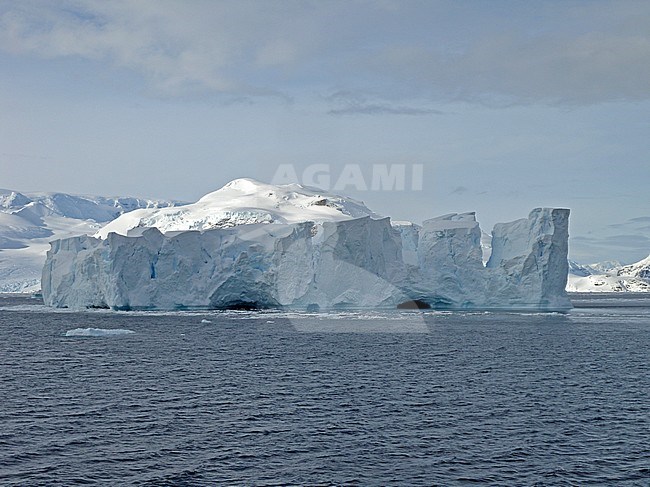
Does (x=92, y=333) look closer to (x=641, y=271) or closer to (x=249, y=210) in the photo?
(x=249, y=210)

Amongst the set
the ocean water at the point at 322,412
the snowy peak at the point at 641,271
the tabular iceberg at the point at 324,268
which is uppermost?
the snowy peak at the point at 641,271

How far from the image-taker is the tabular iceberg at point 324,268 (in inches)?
2076

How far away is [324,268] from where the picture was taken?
53.3 m

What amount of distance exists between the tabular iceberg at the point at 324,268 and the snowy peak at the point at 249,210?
34.1m

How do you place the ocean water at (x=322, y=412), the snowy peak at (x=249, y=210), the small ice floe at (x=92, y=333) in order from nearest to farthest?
the ocean water at (x=322, y=412) → the small ice floe at (x=92, y=333) → the snowy peak at (x=249, y=210)

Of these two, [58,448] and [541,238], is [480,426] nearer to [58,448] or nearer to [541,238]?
[58,448]

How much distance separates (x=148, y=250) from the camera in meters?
52.0

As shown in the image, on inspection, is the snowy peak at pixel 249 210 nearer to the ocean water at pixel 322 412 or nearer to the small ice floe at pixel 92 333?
the small ice floe at pixel 92 333

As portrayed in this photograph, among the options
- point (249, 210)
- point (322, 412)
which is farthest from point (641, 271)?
point (322, 412)

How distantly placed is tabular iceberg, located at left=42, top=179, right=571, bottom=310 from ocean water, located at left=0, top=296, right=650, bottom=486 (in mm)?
14962

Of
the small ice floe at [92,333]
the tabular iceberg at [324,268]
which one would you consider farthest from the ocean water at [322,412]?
the tabular iceberg at [324,268]

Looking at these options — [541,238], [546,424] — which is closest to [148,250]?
[541,238]

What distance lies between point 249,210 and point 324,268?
46.2m

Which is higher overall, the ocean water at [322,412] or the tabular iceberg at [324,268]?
the tabular iceberg at [324,268]
